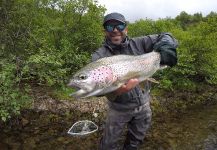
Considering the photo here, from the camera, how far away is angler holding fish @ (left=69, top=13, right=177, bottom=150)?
4156mm

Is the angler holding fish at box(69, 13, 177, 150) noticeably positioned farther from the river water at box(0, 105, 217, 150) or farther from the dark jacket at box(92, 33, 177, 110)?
the river water at box(0, 105, 217, 150)

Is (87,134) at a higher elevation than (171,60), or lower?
lower

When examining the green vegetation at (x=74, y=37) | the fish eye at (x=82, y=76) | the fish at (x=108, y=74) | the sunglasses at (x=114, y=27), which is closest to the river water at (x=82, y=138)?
the green vegetation at (x=74, y=37)

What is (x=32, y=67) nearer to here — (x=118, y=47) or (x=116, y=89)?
(x=118, y=47)

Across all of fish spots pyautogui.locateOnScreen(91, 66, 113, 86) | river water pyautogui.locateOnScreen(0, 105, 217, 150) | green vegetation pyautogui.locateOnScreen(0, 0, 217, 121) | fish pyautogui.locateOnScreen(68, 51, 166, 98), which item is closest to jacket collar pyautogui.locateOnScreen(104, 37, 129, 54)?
fish pyautogui.locateOnScreen(68, 51, 166, 98)

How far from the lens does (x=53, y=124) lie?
1073 centimetres

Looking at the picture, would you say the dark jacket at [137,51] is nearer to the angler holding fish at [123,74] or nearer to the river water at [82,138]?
the angler holding fish at [123,74]

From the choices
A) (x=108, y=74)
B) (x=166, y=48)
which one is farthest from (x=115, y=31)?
(x=108, y=74)

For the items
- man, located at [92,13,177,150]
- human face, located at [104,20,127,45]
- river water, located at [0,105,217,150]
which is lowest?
river water, located at [0,105,217,150]

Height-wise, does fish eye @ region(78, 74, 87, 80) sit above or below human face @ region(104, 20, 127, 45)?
below

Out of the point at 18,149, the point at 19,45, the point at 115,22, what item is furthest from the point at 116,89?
the point at 19,45

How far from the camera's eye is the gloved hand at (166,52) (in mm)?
5383

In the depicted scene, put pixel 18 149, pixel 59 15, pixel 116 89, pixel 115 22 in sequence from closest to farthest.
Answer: pixel 116 89 < pixel 115 22 < pixel 18 149 < pixel 59 15

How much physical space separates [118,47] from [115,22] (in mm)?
458
